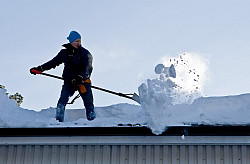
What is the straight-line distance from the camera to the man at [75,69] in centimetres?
939

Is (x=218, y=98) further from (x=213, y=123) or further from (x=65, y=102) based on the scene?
(x=65, y=102)

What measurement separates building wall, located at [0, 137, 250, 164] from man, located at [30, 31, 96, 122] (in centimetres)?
202

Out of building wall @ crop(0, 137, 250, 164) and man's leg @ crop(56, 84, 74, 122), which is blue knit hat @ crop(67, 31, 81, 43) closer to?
man's leg @ crop(56, 84, 74, 122)

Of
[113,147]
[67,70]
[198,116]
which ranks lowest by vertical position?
[113,147]

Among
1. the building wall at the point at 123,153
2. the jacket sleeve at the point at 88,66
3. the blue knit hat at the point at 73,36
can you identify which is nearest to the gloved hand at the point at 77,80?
the jacket sleeve at the point at 88,66

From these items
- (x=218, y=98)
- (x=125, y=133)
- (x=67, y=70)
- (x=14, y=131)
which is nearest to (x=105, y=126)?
(x=125, y=133)

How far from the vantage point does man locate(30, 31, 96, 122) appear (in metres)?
9.39

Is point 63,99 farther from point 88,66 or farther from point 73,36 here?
point 73,36

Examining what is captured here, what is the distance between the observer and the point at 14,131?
7.25 meters

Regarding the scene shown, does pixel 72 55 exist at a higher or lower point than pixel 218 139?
higher

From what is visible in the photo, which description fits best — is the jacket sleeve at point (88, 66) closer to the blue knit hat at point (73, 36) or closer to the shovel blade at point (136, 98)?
the blue knit hat at point (73, 36)

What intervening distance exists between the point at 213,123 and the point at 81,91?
11.8 feet

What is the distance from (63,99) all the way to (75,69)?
0.70 m

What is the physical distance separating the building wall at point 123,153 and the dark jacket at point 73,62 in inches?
97.1
